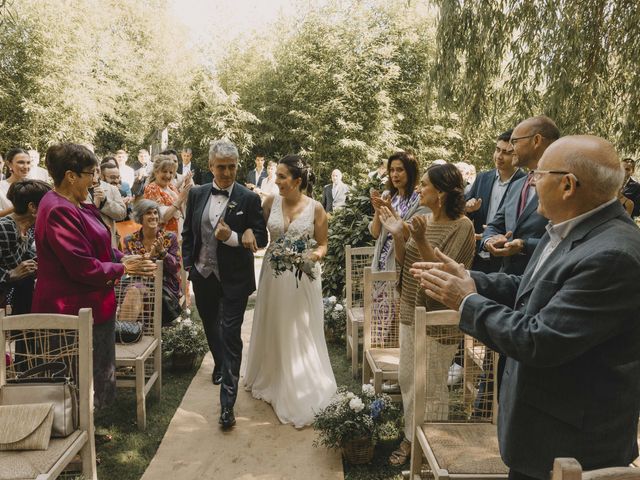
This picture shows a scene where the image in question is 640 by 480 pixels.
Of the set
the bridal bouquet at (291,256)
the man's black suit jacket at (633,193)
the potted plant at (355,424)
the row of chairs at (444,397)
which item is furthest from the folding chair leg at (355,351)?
the man's black suit jacket at (633,193)

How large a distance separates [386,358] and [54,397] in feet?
7.51

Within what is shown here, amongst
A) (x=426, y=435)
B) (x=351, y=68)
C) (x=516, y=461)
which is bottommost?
(x=426, y=435)

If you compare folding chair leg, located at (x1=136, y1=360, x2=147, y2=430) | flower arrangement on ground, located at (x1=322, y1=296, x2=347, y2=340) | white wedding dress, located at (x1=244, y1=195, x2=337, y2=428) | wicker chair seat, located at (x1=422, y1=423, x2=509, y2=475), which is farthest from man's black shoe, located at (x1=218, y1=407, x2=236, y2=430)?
flower arrangement on ground, located at (x1=322, y1=296, x2=347, y2=340)

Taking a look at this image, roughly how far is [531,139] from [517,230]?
0.58 metres

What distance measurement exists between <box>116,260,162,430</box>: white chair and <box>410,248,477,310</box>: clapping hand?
274 cm

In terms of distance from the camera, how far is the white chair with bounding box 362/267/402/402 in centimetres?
394

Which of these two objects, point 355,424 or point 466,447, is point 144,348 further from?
point 466,447

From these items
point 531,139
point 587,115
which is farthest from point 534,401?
point 587,115

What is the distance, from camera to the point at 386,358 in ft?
13.3

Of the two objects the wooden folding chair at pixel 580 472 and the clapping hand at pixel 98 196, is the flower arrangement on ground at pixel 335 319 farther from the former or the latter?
the wooden folding chair at pixel 580 472

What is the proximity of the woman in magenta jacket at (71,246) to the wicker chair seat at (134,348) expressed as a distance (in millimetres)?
659

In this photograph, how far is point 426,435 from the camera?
2.76 metres

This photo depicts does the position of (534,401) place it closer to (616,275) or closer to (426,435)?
(616,275)

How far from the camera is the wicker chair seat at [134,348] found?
4031 mm
